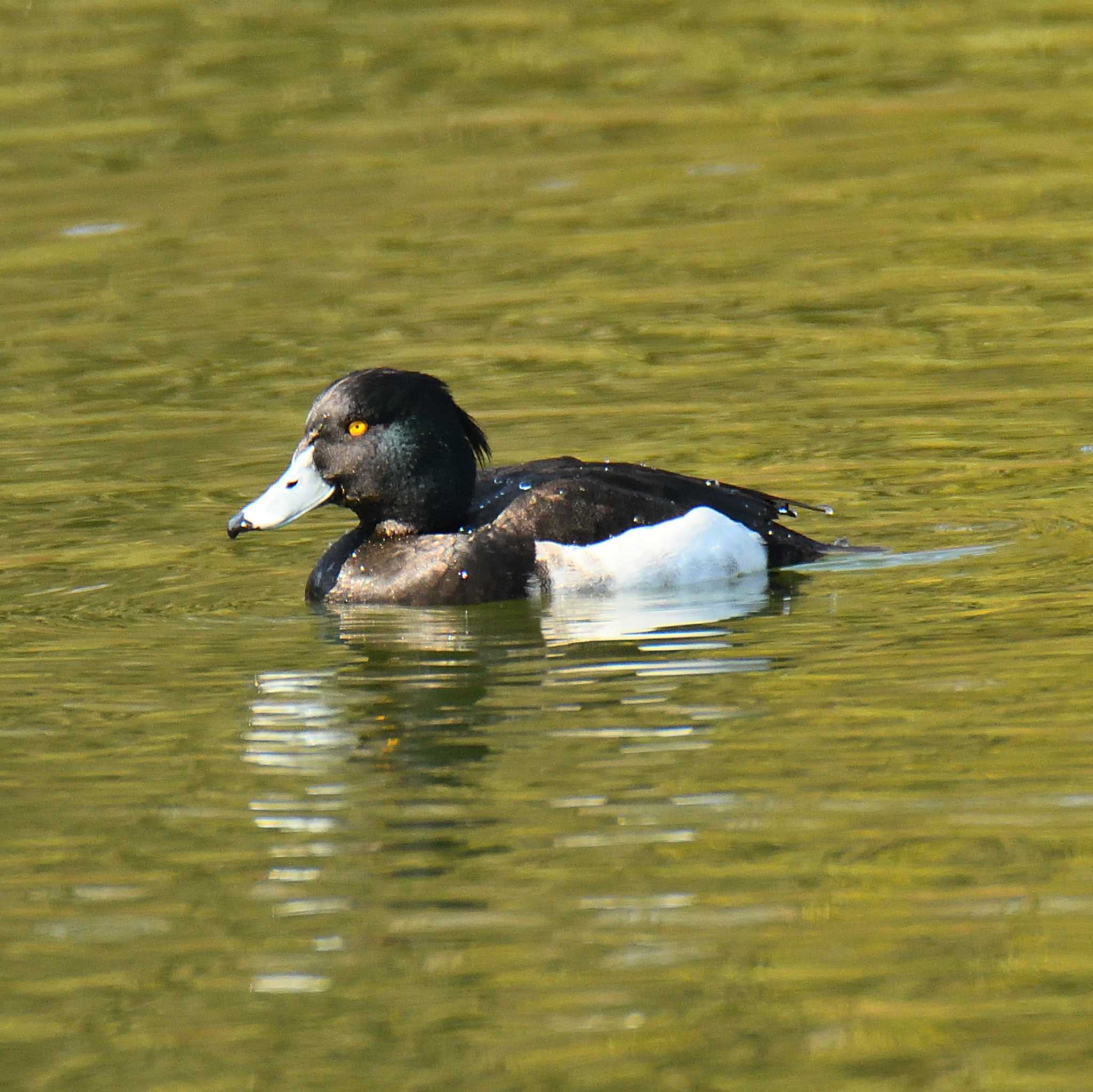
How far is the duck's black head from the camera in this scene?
9.14 meters

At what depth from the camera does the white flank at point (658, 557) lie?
29.5 feet

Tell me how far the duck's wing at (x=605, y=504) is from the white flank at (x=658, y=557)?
34 millimetres

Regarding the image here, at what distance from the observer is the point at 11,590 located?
930cm

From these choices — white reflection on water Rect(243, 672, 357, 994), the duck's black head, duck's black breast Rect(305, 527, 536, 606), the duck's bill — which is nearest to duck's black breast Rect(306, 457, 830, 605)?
duck's black breast Rect(305, 527, 536, 606)

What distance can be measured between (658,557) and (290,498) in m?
1.38

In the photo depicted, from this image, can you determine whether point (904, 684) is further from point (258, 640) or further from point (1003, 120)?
point (1003, 120)

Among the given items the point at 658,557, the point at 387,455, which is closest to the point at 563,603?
the point at 658,557

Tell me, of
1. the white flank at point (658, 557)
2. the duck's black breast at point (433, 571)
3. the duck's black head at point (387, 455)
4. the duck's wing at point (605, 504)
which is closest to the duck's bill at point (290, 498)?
the duck's black head at point (387, 455)

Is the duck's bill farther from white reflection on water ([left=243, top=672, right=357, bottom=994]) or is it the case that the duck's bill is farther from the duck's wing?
white reflection on water ([left=243, top=672, right=357, bottom=994])

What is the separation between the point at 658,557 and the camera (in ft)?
29.7

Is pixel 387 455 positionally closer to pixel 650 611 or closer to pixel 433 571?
pixel 433 571

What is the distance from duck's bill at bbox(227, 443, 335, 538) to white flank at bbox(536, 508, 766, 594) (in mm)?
871

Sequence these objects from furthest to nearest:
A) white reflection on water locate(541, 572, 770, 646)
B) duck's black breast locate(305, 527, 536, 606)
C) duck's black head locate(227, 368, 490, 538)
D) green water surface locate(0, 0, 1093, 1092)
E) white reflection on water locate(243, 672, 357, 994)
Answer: duck's black head locate(227, 368, 490, 538) < duck's black breast locate(305, 527, 536, 606) < white reflection on water locate(541, 572, 770, 646) < white reflection on water locate(243, 672, 357, 994) < green water surface locate(0, 0, 1093, 1092)

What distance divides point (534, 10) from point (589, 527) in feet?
38.4
